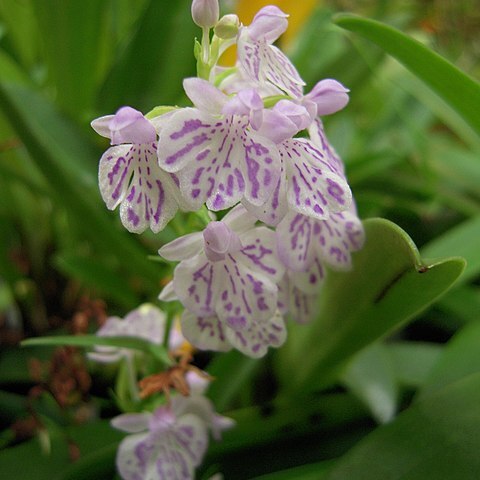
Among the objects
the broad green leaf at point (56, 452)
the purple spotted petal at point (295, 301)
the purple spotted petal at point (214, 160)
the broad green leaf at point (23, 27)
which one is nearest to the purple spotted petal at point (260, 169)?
the purple spotted petal at point (214, 160)

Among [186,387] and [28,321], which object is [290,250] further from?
[28,321]

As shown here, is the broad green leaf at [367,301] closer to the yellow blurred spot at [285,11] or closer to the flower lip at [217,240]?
the flower lip at [217,240]

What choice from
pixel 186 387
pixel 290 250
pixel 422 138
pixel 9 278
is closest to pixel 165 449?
pixel 186 387

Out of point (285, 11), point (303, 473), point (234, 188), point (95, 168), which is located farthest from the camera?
point (285, 11)

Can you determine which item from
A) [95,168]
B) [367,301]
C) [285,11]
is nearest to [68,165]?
[95,168]

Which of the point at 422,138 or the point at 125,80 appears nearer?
the point at 125,80

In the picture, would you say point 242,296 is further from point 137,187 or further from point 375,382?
point 375,382
